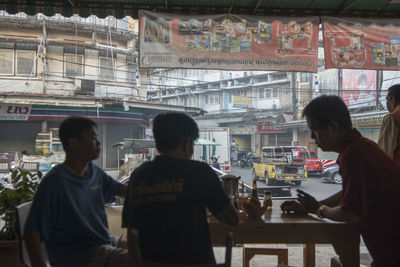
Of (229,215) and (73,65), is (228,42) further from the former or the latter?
(73,65)

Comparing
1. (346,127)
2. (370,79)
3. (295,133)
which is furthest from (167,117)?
(295,133)

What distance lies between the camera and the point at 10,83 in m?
14.9

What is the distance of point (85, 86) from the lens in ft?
51.3

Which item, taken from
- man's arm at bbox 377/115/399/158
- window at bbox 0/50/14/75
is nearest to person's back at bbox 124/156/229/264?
man's arm at bbox 377/115/399/158

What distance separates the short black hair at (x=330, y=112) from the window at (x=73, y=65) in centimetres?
1545

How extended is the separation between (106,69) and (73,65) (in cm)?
160

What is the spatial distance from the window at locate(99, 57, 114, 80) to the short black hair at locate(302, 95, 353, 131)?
15762 millimetres

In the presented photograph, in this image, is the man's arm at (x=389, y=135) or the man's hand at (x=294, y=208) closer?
the man's hand at (x=294, y=208)

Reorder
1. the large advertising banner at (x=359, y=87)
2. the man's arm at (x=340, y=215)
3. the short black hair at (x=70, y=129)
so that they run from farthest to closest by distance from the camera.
A: the large advertising banner at (x=359, y=87)
the short black hair at (x=70, y=129)
the man's arm at (x=340, y=215)

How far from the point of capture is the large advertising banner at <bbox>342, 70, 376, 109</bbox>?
18078 mm

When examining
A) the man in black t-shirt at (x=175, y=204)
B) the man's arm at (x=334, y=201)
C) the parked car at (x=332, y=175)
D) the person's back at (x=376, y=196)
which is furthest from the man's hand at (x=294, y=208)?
the parked car at (x=332, y=175)

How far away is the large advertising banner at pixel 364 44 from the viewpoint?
149 inches

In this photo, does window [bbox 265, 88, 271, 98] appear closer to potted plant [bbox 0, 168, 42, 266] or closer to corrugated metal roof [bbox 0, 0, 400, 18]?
corrugated metal roof [bbox 0, 0, 400, 18]

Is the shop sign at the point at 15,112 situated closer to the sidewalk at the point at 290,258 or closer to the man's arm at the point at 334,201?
the sidewalk at the point at 290,258
